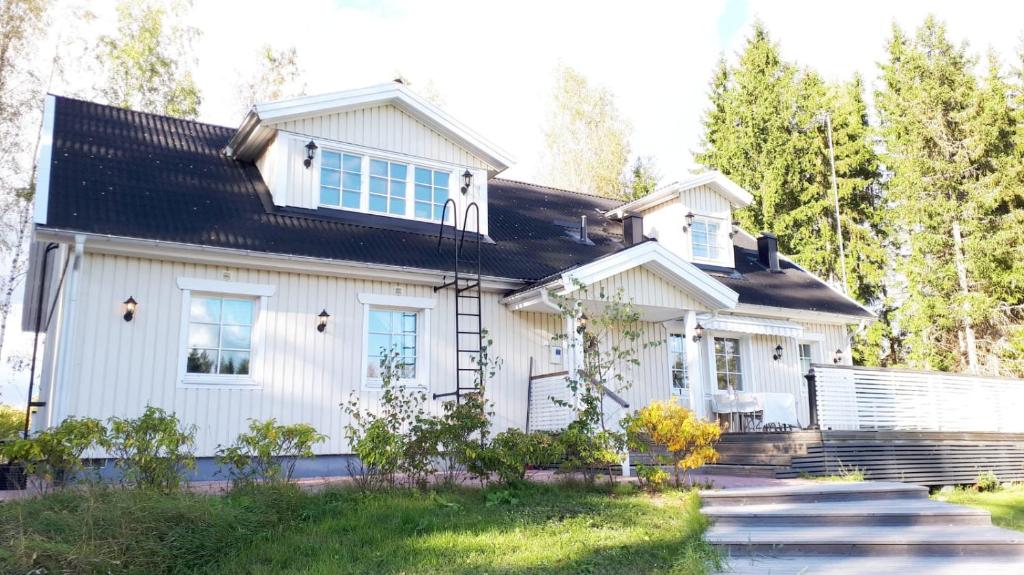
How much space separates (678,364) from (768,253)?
17.3 feet

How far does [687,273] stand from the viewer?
12672 mm

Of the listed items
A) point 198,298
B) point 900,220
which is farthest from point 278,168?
point 900,220

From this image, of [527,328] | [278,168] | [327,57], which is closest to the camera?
[278,168]

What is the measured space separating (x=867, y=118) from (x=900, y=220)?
222 inches

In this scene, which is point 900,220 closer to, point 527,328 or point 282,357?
point 527,328

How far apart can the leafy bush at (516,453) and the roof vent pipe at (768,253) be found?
1141 centimetres

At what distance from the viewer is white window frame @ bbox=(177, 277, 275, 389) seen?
10.2 meters

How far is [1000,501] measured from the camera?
11.4 m

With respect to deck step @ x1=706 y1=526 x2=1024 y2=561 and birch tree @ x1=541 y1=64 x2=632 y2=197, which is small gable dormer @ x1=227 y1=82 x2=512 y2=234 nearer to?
deck step @ x1=706 y1=526 x2=1024 y2=561

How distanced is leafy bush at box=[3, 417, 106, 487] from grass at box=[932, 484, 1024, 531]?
10313 mm

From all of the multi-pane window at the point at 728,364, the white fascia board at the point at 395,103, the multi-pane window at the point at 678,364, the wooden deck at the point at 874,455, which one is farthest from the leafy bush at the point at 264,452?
the multi-pane window at the point at 728,364

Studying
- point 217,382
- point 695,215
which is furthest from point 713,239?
point 217,382

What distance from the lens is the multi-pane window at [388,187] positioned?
13.0 metres

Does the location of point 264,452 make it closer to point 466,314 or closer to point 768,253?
point 466,314
